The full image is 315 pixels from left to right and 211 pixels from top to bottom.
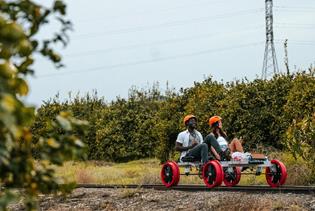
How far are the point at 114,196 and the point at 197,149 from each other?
2241 mm

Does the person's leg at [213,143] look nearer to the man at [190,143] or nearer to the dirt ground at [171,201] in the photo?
the man at [190,143]

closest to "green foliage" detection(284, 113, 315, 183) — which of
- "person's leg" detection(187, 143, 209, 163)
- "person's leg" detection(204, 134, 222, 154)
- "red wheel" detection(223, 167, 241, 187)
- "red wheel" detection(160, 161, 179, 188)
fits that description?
"red wheel" detection(223, 167, 241, 187)

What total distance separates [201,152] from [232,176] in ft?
2.95

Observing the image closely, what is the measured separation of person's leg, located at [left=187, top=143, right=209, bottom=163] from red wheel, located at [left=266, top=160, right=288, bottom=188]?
4.20 feet

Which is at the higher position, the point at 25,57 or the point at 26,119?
the point at 25,57

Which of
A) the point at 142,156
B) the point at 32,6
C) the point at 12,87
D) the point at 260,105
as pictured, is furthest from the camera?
the point at 142,156

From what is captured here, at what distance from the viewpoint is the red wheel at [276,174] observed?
40.3 feet

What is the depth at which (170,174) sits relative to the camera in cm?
1349

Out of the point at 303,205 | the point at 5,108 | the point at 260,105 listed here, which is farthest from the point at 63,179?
the point at 260,105

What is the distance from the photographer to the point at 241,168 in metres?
13.3

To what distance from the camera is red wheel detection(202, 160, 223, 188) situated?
12023 millimetres

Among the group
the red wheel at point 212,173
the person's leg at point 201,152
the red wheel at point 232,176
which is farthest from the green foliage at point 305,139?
the red wheel at point 212,173

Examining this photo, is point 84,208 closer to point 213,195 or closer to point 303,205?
point 213,195

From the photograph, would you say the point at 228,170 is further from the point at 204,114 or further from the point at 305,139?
the point at 204,114
